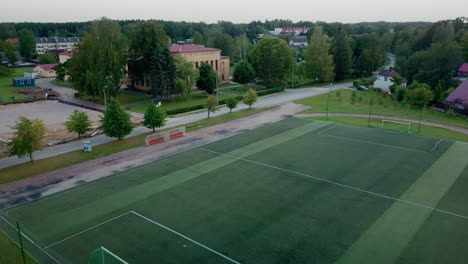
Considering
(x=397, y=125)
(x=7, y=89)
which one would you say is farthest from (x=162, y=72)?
(x=7, y=89)

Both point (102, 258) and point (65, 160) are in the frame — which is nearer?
point (102, 258)

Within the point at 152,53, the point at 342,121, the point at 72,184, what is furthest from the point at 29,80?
the point at 342,121

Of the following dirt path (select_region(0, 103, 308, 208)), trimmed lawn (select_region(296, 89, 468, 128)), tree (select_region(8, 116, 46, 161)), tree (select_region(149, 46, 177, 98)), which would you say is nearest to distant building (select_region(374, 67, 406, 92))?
trimmed lawn (select_region(296, 89, 468, 128))

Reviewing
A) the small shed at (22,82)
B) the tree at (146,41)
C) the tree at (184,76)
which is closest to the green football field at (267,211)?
the tree at (184,76)

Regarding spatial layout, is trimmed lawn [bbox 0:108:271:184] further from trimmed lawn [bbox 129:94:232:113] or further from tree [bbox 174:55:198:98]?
tree [bbox 174:55:198:98]

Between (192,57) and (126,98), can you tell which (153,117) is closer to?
(126,98)

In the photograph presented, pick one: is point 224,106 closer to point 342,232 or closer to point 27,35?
point 342,232
